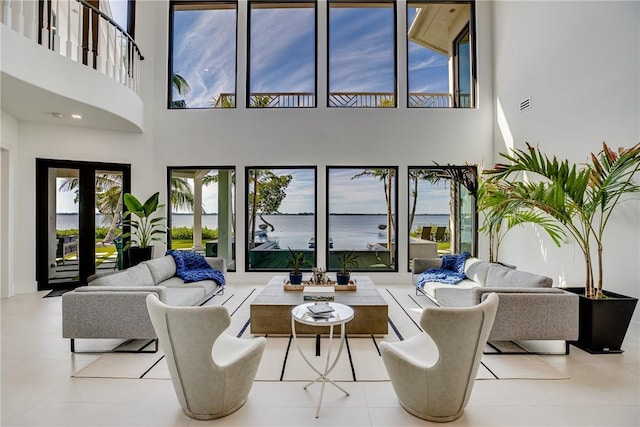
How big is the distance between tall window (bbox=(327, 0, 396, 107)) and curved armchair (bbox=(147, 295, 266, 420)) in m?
5.59

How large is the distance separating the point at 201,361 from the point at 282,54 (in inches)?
248

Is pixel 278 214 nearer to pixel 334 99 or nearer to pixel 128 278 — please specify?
pixel 334 99

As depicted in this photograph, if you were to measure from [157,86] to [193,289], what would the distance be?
453 centimetres

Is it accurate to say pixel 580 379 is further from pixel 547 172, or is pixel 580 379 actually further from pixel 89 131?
pixel 89 131

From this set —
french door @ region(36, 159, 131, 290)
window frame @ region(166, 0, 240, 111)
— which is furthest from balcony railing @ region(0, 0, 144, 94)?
french door @ region(36, 159, 131, 290)

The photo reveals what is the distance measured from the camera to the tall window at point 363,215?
21.7ft

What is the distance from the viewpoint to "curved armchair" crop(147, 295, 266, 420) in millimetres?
1982

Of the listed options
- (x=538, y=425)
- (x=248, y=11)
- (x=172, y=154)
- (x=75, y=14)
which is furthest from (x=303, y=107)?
(x=538, y=425)

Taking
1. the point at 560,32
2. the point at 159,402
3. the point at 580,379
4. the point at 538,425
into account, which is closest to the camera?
the point at 538,425

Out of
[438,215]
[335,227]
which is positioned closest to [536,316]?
[438,215]

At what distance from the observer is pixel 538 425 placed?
6.98 ft

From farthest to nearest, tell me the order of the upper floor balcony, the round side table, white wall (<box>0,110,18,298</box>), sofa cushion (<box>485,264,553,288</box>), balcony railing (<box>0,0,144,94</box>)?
white wall (<box>0,110,18,298</box>) → balcony railing (<box>0,0,144,94</box>) → the upper floor balcony → sofa cushion (<box>485,264,553,288</box>) → the round side table

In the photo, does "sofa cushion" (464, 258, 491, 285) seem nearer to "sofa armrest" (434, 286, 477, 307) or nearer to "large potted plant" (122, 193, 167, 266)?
"sofa armrest" (434, 286, 477, 307)

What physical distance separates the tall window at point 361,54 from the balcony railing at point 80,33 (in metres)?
3.80
